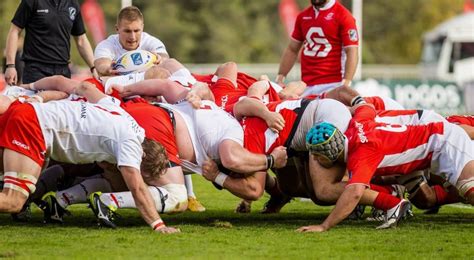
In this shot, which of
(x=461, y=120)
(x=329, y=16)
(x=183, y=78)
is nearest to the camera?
(x=461, y=120)

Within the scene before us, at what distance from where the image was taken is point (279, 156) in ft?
31.3

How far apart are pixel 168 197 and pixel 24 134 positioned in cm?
142

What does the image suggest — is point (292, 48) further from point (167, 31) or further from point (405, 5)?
point (405, 5)

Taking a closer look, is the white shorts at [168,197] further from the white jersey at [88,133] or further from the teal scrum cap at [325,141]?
the teal scrum cap at [325,141]

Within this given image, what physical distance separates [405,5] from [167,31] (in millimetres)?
15495

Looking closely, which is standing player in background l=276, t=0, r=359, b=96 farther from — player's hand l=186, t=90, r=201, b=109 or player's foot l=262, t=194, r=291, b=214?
player's hand l=186, t=90, r=201, b=109

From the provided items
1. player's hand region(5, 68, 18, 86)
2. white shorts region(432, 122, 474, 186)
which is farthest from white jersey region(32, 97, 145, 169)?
player's hand region(5, 68, 18, 86)

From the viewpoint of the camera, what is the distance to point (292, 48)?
13602 millimetres

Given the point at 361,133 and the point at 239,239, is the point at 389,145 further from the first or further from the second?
the point at 239,239

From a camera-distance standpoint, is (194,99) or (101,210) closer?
(101,210)

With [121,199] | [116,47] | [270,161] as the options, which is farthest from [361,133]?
[116,47]

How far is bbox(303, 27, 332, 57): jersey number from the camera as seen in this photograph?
1311cm

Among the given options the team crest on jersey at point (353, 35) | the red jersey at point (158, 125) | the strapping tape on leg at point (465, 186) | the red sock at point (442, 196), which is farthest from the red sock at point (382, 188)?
the team crest on jersey at point (353, 35)

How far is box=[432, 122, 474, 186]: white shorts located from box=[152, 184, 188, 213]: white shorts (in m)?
2.32
